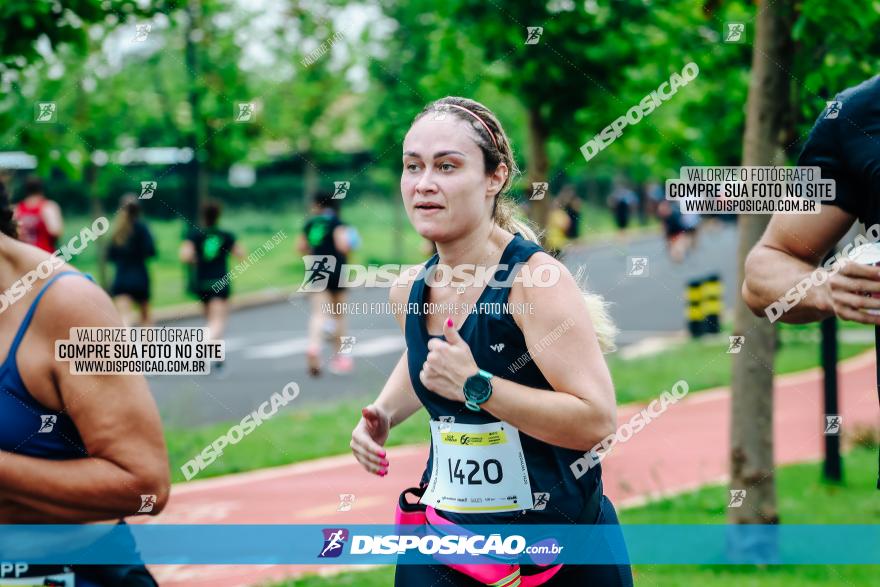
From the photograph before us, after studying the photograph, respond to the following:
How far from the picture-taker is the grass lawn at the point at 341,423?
7.95 m

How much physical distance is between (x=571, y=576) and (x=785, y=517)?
3.81 meters

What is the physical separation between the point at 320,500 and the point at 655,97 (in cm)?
312

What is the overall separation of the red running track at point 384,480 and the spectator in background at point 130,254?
17.6 feet

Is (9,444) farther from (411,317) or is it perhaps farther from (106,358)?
(411,317)

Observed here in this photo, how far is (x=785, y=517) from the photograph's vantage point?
6121 millimetres

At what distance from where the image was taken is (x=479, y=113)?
2.81 metres

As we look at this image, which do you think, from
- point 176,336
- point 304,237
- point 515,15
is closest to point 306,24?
point 304,237

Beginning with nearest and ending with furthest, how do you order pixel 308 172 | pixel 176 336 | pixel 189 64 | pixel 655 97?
pixel 176 336 < pixel 655 97 < pixel 189 64 < pixel 308 172

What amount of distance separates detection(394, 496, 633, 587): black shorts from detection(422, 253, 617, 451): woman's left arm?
13.3 inches

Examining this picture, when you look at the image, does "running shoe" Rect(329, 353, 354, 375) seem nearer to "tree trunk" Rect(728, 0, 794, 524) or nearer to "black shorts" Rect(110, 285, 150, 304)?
"black shorts" Rect(110, 285, 150, 304)

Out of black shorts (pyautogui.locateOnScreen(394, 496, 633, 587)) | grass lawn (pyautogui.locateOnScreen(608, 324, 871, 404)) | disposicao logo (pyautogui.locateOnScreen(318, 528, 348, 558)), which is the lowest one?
grass lawn (pyautogui.locateOnScreen(608, 324, 871, 404))

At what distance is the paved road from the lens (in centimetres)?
1050

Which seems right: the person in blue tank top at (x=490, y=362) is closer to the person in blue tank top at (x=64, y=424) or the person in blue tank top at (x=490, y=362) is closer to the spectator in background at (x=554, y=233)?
the spectator in background at (x=554, y=233)

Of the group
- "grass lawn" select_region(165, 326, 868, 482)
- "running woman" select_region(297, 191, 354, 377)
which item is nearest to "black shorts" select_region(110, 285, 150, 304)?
"running woman" select_region(297, 191, 354, 377)
